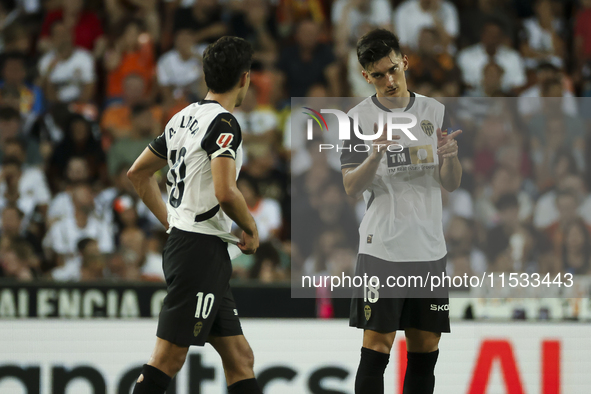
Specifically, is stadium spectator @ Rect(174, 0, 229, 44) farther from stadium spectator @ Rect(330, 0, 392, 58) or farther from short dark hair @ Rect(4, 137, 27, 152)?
short dark hair @ Rect(4, 137, 27, 152)

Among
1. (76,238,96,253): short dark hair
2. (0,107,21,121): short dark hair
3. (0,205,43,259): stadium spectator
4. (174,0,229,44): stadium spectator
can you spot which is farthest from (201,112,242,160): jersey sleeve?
(174,0,229,44): stadium spectator

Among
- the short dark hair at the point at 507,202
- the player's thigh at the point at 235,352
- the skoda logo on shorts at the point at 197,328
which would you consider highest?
the short dark hair at the point at 507,202

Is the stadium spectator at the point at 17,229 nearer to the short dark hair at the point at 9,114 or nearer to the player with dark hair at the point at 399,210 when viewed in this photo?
the short dark hair at the point at 9,114

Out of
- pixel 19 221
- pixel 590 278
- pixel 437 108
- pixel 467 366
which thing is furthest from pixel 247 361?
pixel 19 221

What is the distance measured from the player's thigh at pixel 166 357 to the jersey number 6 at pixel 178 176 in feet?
2.30

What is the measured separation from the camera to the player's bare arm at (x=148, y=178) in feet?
12.7

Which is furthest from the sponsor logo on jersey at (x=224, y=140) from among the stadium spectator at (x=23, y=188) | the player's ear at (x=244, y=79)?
the stadium spectator at (x=23, y=188)

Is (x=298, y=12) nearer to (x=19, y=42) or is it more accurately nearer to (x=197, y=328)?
(x=19, y=42)

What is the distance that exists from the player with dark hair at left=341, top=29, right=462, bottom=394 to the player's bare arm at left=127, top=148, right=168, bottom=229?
1.02m

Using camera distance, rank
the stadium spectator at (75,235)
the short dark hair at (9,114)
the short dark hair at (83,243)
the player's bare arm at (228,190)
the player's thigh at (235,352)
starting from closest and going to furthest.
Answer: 1. the player's bare arm at (228,190)
2. the player's thigh at (235,352)
3. the short dark hair at (83,243)
4. the stadium spectator at (75,235)
5. the short dark hair at (9,114)

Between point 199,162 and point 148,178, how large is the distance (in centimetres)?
49

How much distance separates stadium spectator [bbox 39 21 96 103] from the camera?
29.9 ft

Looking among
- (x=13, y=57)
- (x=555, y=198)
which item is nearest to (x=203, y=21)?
(x=13, y=57)

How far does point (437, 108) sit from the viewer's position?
4.04m
